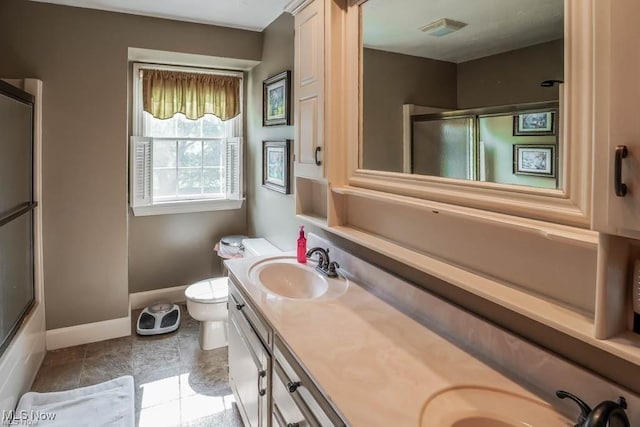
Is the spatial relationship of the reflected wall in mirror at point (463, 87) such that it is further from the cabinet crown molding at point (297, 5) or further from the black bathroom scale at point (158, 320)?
the black bathroom scale at point (158, 320)

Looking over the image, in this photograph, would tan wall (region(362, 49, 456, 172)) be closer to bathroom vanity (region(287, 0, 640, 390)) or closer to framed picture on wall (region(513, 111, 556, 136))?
bathroom vanity (region(287, 0, 640, 390))

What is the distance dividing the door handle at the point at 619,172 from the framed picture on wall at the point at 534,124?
1.11ft

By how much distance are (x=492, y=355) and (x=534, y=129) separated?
2.21ft

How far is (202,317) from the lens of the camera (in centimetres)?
278

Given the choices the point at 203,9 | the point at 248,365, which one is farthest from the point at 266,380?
the point at 203,9

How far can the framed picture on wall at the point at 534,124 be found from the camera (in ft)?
3.29

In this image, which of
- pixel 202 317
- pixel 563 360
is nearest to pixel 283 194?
pixel 202 317

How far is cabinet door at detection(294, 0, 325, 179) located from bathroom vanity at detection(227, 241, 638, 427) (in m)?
0.62

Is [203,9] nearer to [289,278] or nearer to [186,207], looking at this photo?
[186,207]

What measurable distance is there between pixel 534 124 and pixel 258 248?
2.32 m

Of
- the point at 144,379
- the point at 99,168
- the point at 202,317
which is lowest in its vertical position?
the point at 144,379

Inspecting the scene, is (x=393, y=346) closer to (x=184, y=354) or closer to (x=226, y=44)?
(x=184, y=354)

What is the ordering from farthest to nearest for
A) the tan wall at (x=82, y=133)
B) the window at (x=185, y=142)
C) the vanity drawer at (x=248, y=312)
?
the window at (x=185, y=142) < the tan wall at (x=82, y=133) < the vanity drawer at (x=248, y=312)

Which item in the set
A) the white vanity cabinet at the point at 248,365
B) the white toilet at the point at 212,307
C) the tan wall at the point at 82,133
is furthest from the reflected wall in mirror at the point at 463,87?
the tan wall at the point at 82,133
